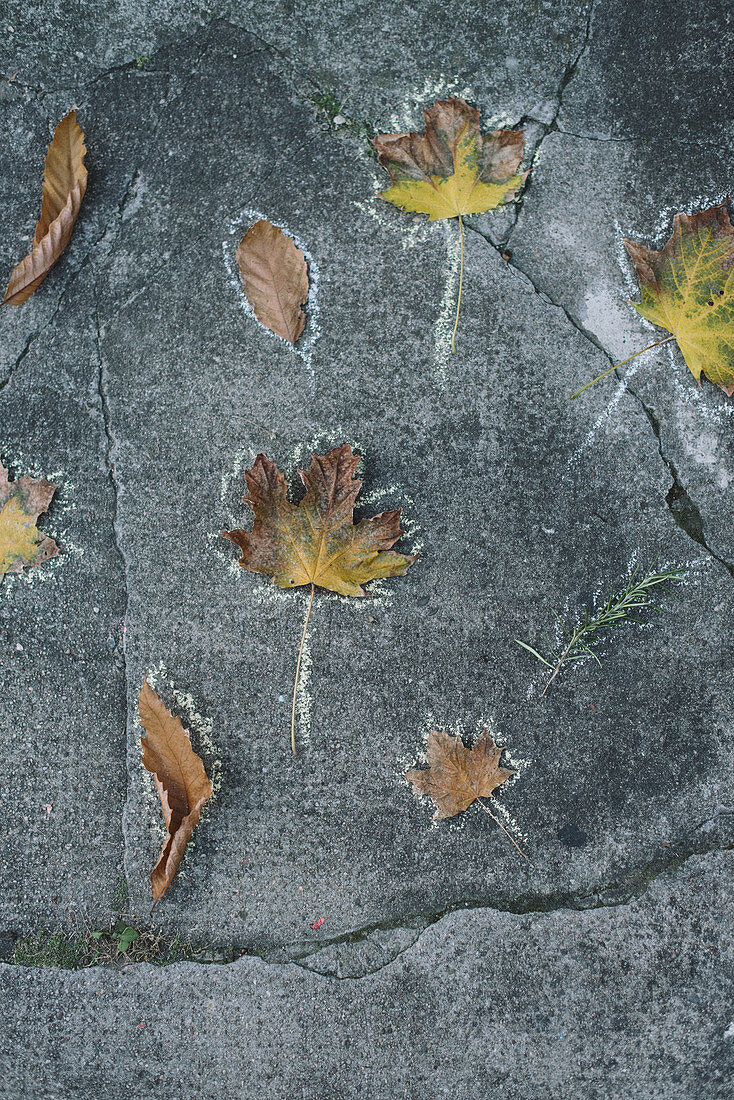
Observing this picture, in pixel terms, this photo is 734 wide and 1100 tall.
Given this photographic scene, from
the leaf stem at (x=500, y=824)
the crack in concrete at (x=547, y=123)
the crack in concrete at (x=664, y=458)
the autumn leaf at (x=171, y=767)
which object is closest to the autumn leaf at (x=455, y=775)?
the leaf stem at (x=500, y=824)

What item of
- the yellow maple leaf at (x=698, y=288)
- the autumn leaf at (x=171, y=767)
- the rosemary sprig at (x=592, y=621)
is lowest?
the autumn leaf at (x=171, y=767)

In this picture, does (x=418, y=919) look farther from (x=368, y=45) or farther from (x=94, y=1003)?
(x=368, y=45)

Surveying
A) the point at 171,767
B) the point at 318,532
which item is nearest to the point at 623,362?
the point at 318,532

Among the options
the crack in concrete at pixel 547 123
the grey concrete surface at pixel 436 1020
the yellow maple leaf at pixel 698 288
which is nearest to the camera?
the grey concrete surface at pixel 436 1020

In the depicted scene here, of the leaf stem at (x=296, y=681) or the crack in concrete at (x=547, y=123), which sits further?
the crack in concrete at (x=547, y=123)

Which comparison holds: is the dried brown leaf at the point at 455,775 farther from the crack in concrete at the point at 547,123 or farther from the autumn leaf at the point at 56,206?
the autumn leaf at the point at 56,206

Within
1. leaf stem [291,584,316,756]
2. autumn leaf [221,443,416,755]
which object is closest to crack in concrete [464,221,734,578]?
autumn leaf [221,443,416,755]

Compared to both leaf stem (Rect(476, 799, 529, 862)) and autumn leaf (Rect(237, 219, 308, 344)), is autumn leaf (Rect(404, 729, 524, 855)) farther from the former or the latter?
autumn leaf (Rect(237, 219, 308, 344))

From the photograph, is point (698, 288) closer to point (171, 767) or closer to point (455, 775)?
point (455, 775)
